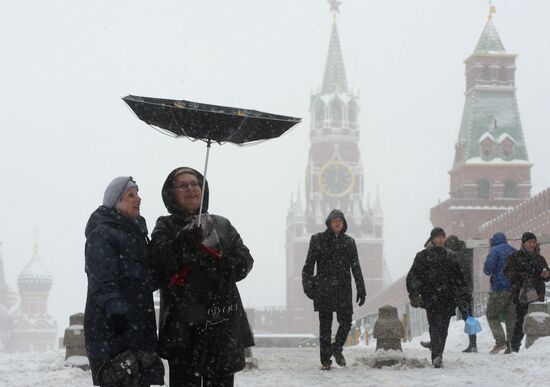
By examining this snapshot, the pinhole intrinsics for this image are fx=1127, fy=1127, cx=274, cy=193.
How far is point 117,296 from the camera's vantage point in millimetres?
4719

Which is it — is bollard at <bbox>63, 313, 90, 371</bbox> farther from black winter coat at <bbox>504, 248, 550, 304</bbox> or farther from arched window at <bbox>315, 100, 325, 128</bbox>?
arched window at <bbox>315, 100, 325, 128</bbox>

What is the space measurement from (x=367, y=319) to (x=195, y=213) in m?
20.9

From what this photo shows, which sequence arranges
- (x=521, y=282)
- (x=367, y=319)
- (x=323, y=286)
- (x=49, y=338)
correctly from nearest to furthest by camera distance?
1. (x=323, y=286)
2. (x=521, y=282)
3. (x=367, y=319)
4. (x=49, y=338)

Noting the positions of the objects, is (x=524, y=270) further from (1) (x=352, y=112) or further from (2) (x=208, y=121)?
(1) (x=352, y=112)

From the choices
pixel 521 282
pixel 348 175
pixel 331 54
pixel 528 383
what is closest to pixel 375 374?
pixel 528 383

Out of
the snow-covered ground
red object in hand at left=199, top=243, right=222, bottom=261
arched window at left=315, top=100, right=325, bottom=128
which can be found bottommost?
the snow-covered ground

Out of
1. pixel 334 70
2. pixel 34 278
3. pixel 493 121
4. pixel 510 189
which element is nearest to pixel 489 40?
pixel 493 121

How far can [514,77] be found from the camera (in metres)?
67.5

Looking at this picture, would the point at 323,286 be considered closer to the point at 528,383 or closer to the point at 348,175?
the point at 528,383

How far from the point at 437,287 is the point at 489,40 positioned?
60472 mm

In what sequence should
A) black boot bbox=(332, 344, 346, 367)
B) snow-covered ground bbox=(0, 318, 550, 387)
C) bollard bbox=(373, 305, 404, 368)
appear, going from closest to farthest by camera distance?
1. snow-covered ground bbox=(0, 318, 550, 387)
2. black boot bbox=(332, 344, 346, 367)
3. bollard bbox=(373, 305, 404, 368)

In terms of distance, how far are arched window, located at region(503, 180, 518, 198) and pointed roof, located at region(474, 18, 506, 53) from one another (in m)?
7.99

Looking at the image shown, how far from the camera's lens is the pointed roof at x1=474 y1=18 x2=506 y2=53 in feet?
221

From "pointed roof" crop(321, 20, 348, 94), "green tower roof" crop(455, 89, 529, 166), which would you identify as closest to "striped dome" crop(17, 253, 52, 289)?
"pointed roof" crop(321, 20, 348, 94)
